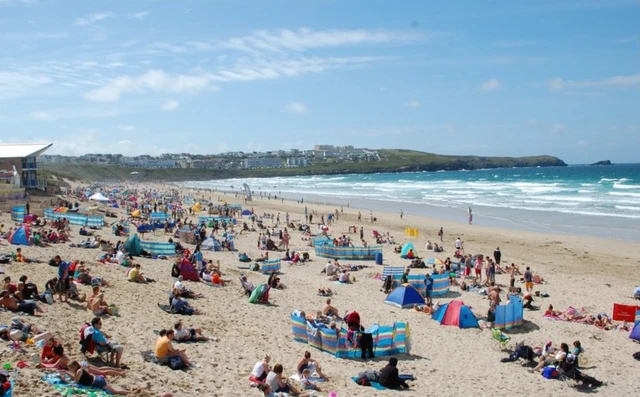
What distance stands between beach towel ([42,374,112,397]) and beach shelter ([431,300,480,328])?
791 cm

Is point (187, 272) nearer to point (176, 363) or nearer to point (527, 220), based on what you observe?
point (176, 363)

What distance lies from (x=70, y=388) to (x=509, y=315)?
29.5 feet

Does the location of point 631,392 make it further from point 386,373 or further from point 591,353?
point 386,373

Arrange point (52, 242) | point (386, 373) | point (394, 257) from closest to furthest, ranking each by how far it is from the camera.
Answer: point (386, 373), point (52, 242), point (394, 257)

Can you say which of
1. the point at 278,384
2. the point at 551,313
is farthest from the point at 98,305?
the point at 551,313

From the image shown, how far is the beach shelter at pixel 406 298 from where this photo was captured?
545 inches

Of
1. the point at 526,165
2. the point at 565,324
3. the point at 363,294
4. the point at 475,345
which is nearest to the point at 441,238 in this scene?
the point at 363,294

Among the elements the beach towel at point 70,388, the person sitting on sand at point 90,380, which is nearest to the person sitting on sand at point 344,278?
the person sitting on sand at point 90,380

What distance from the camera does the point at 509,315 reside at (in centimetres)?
1217

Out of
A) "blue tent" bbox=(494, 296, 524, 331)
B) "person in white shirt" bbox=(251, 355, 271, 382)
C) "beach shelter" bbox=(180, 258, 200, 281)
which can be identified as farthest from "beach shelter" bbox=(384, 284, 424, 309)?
"person in white shirt" bbox=(251, 355, 271, 382)

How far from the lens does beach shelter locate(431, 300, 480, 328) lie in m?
12.3

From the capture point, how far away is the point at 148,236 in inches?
956

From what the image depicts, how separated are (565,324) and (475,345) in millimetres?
2882

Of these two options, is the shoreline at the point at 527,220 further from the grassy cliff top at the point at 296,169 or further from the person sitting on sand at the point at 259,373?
the grassy cliff top at the point at 296,169
